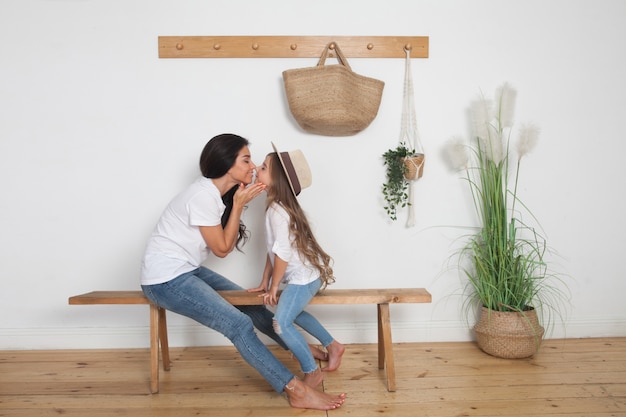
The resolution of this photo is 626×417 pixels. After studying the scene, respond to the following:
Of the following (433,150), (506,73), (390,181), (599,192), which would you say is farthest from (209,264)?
(599,192)

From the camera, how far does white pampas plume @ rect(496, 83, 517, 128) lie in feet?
8.91

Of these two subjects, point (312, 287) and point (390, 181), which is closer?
point (312, 287)

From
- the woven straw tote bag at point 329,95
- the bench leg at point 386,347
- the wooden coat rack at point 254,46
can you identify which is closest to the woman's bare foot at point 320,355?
the bench leg at point 386,347

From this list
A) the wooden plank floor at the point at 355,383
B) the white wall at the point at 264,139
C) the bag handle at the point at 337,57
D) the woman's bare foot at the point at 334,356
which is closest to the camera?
the wooden plank floor at the point at 355,383

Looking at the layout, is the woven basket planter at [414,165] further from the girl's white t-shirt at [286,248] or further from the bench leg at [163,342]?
the bench leg at [163,342]

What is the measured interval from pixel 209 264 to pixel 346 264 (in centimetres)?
75

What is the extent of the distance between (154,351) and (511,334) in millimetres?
1691

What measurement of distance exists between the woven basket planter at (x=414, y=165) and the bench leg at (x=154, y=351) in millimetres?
1416

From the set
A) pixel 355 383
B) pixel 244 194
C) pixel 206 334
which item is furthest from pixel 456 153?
pixel 206 334

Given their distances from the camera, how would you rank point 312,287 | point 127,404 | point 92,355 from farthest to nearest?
1. point 92,355
2. point 312,287
3. point 127,404

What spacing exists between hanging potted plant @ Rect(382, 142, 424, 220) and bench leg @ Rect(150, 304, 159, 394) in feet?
4.19

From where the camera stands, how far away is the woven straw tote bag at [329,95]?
2605 mm

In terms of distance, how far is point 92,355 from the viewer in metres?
2.81

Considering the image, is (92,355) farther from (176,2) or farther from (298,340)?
(176,2)
